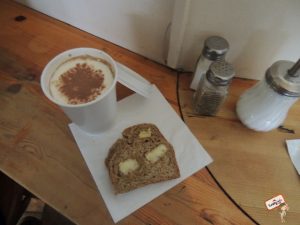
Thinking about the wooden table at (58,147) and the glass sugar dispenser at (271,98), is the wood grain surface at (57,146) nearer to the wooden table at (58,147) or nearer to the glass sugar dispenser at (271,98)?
the wooden table at (58,147)

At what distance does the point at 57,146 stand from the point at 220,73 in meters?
0.35

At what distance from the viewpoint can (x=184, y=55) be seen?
0.55 metres

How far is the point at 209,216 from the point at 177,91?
0.27 meters

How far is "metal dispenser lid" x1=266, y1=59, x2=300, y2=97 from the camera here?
38 centimetres

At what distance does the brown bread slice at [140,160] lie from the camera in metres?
0.42

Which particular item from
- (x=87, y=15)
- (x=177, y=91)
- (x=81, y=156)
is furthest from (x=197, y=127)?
(x=87, y=15)

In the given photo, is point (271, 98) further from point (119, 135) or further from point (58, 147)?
point (58, 147)

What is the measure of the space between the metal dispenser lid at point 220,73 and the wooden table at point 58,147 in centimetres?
13

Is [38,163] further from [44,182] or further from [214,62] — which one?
[214,62]

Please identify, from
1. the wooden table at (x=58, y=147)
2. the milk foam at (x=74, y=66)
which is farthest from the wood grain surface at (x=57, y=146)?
the milk foam at (x=74, y=66)

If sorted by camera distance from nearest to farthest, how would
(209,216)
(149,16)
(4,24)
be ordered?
(209,216) → (149,16) → (4,24)

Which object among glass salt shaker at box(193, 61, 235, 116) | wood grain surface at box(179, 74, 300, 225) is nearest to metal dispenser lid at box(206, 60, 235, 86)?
glass salt shaker at box(193, 61, 235, 116)

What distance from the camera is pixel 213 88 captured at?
1.49 feet

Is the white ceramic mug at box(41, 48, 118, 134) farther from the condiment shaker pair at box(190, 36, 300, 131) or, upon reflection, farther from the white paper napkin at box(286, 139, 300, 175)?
the white paper napkin at box(286, 139, 300, 175)
